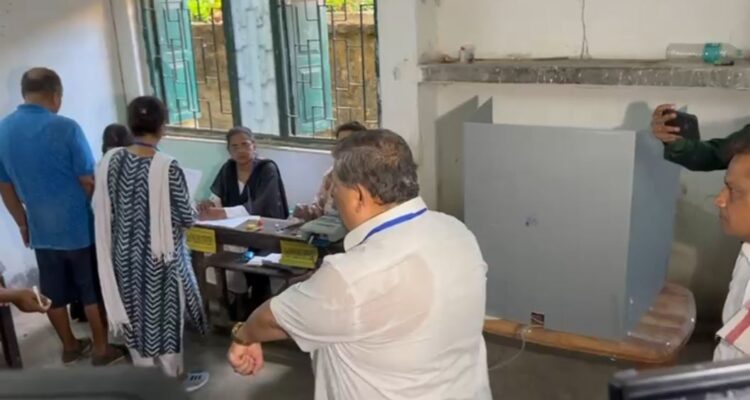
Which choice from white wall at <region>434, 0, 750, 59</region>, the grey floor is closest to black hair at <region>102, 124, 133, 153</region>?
the grey floor

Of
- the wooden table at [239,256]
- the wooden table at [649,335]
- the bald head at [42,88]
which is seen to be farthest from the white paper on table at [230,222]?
the wooden table at [649,335]

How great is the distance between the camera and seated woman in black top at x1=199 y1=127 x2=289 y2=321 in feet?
12.4

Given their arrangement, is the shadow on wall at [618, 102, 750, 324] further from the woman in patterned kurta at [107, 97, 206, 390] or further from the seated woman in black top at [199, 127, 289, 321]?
the woman in patterned kurta at [107, 97, 206, 390]

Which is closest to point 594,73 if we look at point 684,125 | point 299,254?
point 684,125

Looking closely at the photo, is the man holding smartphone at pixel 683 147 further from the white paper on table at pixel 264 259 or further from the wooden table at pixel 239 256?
the white paper on table at pixel 264 259

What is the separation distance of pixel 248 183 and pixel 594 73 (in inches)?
72.9

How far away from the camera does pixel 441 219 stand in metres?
1.52

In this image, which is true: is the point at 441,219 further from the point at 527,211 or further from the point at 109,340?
the point at 109,340

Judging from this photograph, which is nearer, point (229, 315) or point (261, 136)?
point (229, 315)

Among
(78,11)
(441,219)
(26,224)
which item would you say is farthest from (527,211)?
(78,11)

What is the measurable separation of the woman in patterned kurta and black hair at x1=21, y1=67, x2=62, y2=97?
0.64m

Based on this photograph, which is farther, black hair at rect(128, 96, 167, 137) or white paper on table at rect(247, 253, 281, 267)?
white paper on table at rect(247, 253, 281, 267)

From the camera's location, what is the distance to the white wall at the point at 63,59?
4.05 metres

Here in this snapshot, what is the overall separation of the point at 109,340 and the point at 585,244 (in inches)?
95.8
